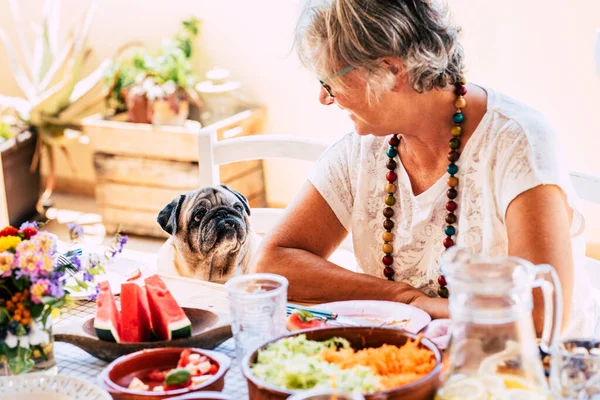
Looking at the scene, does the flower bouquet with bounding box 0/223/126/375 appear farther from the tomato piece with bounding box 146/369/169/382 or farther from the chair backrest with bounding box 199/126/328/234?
the chair backrest with bounding box 199/126/328/234

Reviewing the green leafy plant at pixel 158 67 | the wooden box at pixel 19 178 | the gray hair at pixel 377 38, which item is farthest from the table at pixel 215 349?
the wooden box at pixel 19 178

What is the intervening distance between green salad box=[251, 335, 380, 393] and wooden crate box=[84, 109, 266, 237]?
2.72 m

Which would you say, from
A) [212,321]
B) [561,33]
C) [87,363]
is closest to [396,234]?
[212,321]

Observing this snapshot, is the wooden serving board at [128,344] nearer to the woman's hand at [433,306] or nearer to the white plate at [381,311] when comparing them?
the white plate at [381,311]

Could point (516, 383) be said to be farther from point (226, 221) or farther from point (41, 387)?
point (226, 221)

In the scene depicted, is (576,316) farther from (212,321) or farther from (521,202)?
(212,321)

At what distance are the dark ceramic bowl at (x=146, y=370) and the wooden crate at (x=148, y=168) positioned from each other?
2.60 metres

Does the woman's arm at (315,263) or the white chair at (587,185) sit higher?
the white chair at (587,185)

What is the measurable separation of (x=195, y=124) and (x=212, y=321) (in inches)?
108

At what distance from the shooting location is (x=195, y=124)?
13.2 ft

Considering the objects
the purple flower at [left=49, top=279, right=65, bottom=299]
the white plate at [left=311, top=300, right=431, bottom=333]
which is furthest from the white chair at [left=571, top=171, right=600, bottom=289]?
the purple flower at [left=49, top=279, right=65, bottom=299]

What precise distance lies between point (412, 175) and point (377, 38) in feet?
1.16

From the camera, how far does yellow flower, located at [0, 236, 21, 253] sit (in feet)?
3.78

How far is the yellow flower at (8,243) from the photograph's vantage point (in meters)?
1.15
